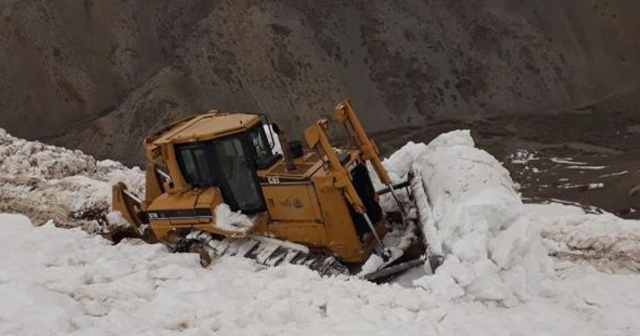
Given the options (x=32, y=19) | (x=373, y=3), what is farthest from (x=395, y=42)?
(x=32, y=19)

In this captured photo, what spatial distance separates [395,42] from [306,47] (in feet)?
10.4

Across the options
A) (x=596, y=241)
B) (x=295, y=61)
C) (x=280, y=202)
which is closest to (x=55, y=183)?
(x=280, y=202)

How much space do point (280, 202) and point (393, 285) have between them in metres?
2.29

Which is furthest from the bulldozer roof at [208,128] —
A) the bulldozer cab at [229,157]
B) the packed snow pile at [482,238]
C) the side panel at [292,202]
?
the packed snow pile at [482,238]

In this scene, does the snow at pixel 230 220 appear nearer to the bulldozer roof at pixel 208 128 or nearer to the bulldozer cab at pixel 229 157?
the bulldozer cab at pixel 229 157

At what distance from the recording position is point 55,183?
40.7 feet

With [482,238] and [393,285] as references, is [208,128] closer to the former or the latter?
[393,285]

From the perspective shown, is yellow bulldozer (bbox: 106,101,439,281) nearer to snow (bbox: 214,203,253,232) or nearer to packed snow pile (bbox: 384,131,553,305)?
snow (bbox: 214,203,253,232)

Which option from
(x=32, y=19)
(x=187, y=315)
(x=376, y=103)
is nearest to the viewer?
(x=187, y=315)

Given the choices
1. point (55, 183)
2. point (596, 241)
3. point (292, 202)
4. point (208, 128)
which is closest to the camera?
point (596, 241)

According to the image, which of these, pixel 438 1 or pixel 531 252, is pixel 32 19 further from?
pixel 531 252

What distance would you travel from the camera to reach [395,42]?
25.5m

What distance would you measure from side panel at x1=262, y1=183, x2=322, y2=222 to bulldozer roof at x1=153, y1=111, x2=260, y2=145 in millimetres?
825

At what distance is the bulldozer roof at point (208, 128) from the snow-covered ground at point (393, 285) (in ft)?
4.69
